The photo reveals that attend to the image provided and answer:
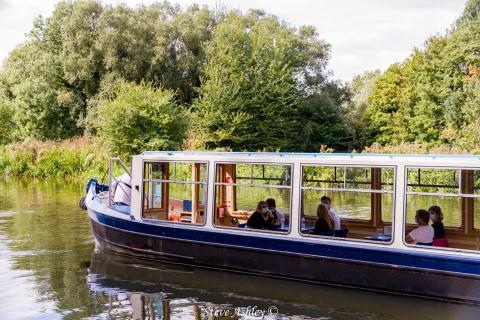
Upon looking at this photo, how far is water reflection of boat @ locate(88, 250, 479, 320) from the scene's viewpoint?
920cm

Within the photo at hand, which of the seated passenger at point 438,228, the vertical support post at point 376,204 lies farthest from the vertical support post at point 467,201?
the vertical support post at point 376,204

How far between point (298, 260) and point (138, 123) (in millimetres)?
19713

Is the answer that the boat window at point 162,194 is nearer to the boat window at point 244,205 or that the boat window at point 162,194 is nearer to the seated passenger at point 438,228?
the boat window at point 244,205

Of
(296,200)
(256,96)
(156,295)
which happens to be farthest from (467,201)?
(256,96)

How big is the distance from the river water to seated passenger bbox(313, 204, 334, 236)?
3.11ft

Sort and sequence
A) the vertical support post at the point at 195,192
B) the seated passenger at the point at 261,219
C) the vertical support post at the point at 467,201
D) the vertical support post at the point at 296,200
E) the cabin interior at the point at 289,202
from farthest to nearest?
the vertical support post at the point at 195,192 < the seated passenger at the point at 261,219 < the cabin interior at the point at 289,202 < the vertical support post at the point at 296,200 < the vertical support post at the point at 467,201

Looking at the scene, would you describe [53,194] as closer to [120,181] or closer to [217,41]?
[120,181]

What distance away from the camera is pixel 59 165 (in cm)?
3391

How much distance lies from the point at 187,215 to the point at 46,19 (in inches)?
1380

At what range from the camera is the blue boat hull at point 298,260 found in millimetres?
9273

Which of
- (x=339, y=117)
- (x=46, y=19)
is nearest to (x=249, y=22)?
(x=339, y=117)

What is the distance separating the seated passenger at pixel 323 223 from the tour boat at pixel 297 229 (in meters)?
0.06

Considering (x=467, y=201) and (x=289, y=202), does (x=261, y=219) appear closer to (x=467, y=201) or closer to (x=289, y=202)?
(x=289, y=202)

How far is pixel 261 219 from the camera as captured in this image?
36.8 feet
